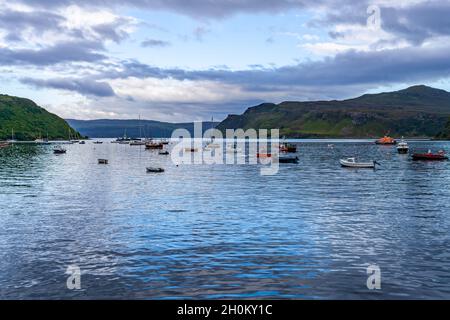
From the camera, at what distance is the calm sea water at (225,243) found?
80.8 feet

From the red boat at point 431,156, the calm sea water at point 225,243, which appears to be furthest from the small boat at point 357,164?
the calm sea water at point 225,243

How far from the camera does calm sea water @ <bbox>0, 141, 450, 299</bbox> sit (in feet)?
80.8

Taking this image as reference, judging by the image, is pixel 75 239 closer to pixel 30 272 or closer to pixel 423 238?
pixel 30 272

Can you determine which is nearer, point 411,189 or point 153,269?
point 153,269

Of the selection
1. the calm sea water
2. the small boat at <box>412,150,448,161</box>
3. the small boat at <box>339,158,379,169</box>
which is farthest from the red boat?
the calm sea water

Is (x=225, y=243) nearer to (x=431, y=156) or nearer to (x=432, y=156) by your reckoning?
(x=431, y=156)

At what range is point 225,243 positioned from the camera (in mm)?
34938

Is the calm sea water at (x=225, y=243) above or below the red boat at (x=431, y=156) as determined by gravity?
below

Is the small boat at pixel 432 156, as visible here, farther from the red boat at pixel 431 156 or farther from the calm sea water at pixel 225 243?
the calm sea water at pixel 225 243

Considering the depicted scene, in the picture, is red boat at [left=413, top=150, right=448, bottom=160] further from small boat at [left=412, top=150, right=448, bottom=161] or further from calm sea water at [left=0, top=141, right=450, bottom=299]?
calm sea water at [left=0, top=141, right=450, bottom=299]
